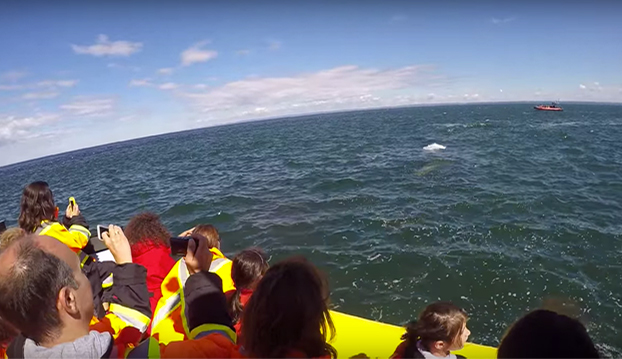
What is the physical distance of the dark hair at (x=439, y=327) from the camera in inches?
141

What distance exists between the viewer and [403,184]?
58.1ft

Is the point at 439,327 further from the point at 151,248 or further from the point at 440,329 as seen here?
the point at 151,248

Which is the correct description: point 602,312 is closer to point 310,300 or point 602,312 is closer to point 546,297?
point 546,297

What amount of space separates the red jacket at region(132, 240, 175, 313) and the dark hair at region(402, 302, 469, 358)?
10.6ft

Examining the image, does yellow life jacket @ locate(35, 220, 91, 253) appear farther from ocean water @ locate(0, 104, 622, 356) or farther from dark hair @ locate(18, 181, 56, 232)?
ocean water @ locate(0, 104, 622, 356)

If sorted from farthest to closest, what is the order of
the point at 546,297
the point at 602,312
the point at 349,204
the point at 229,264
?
the point at 349,204
the point at 546,297
the point at 602,312
the point at 229,264

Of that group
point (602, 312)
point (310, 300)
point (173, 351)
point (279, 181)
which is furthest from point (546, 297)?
point (279, 181)

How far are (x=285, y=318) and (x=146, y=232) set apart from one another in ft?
10.3

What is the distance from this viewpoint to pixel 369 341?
4895 millimetres

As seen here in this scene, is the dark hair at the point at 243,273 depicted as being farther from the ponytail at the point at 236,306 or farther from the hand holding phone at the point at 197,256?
the hand holding phone at the point at 197,256

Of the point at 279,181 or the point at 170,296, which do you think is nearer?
the point at 170,296

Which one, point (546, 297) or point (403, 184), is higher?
point (403, 184)

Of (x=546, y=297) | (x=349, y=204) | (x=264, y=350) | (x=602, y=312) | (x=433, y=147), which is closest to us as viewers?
(x=264, y=350)

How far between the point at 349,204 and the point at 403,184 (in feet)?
14.1
